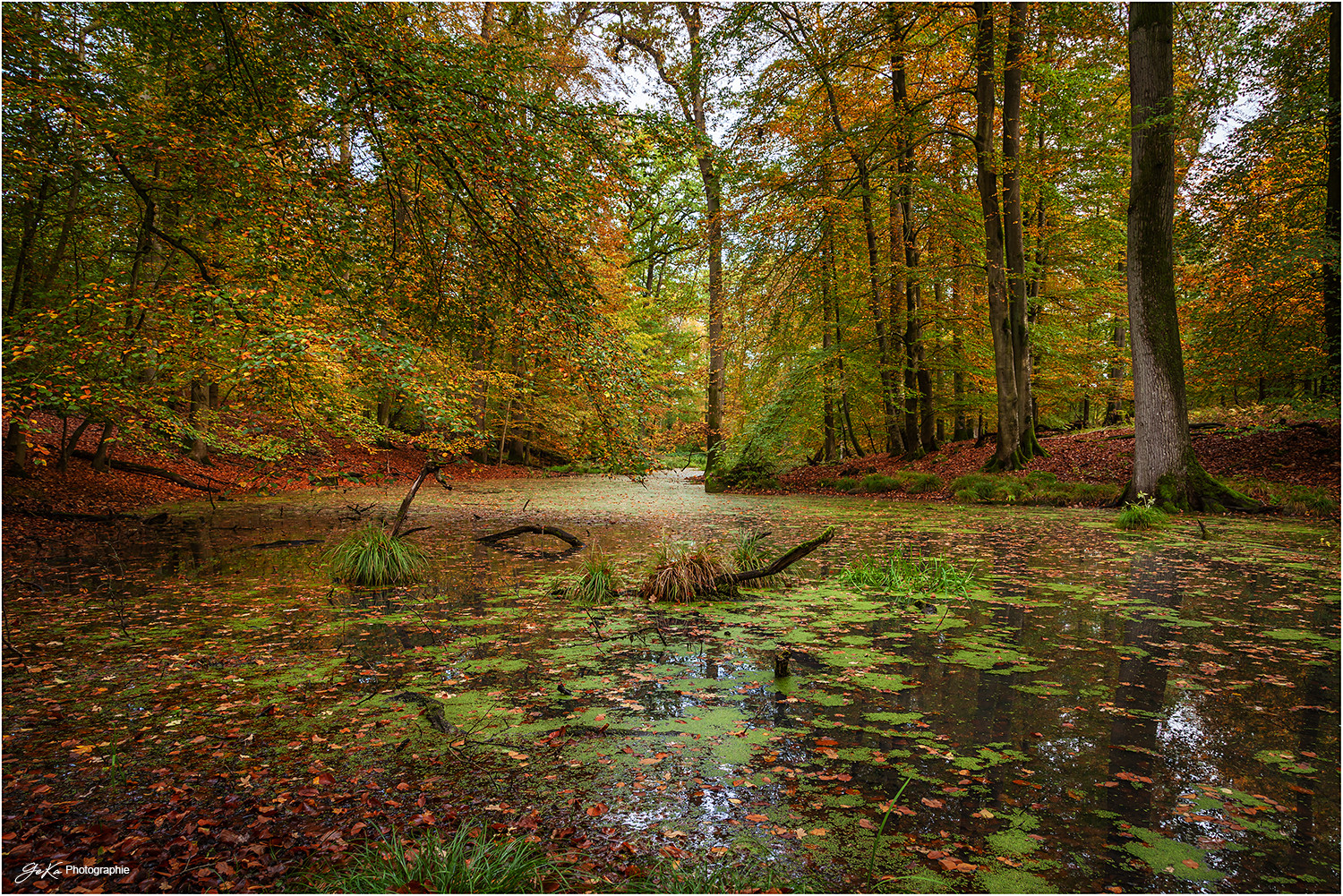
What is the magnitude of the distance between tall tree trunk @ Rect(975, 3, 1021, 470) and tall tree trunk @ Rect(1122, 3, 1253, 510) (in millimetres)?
3320

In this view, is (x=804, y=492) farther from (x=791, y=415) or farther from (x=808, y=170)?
(x=808, y=170)

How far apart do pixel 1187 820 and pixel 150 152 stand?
348 inches

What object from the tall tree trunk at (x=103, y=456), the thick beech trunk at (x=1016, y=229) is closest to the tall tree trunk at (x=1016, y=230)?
the thick beech trunk at (x=1016, y=229)

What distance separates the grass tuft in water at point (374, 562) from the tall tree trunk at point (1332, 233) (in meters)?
11.5

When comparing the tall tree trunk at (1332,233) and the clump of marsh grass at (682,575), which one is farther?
the tall tree trunk at (1332,233)

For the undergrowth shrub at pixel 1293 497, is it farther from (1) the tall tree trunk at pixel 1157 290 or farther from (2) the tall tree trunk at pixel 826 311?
(2) the tall tree trunk at pixel 826 311

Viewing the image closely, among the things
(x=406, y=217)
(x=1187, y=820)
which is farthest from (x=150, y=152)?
(x=1187, y=820)

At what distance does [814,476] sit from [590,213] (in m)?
12.5

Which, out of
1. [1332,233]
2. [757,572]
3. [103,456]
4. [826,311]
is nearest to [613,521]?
[757,572]

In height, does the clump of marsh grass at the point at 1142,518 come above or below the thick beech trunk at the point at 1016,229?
below

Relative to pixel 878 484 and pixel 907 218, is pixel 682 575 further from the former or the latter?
pixel 907 218

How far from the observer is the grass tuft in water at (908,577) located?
523cm

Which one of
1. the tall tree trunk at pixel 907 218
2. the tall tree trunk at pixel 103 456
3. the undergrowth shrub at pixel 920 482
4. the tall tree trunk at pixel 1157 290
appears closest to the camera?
the tall tree trunk at pixel 1157 290

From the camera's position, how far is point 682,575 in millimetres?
5223
